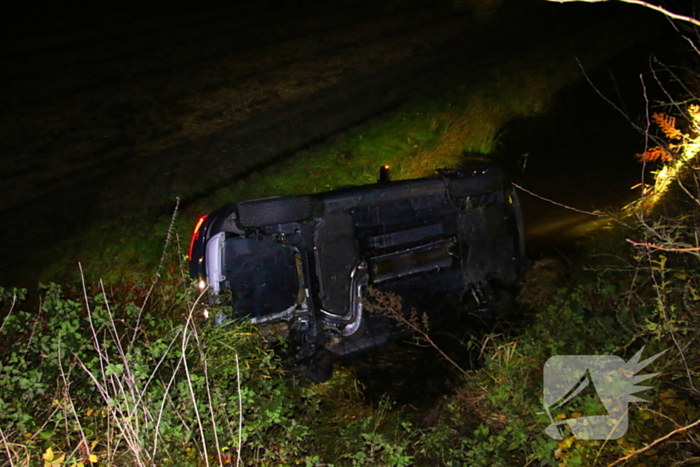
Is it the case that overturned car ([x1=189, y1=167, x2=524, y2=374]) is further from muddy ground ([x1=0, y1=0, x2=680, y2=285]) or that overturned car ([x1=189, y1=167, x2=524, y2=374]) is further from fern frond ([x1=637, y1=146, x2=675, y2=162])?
muddy ground ([x1=0, y1=0, x2=680, y2=285])

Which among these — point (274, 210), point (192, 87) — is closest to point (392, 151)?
point (192, 87)

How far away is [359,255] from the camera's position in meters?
5.47

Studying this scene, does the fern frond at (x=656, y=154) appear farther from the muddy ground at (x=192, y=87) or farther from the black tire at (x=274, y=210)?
the muddy ground at (x=192, y=87)

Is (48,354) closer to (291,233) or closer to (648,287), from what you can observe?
(291,233)

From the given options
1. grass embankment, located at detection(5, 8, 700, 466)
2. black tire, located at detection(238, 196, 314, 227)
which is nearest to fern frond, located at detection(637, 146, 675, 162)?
grass embankment, located at detection(5, 8, 700, 466)

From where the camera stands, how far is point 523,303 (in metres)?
6.60

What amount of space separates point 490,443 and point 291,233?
237 cm

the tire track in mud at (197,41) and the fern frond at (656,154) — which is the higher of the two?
the tire track in mud at (197,41)

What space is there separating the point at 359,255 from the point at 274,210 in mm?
971

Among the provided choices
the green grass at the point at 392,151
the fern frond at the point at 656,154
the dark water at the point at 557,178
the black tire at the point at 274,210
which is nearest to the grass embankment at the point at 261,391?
the dark water at the point at 557,178

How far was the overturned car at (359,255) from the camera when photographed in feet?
16.3

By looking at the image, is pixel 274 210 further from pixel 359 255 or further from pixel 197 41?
pixel 197 41

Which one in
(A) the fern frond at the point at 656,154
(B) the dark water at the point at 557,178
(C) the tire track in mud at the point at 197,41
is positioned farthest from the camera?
(C) the tire track in mud at the point at 197,41

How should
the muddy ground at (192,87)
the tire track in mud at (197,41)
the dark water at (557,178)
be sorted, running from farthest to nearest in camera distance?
the tire track in mud at (197,41)
the muddy ground at (192,87)
the dark water at (557,178)
